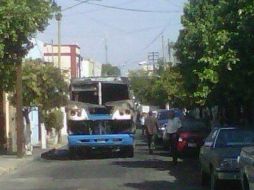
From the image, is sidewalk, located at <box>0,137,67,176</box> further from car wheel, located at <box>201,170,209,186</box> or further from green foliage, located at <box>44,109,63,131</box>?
green foliage, located at <box>44,109,63,131</box>

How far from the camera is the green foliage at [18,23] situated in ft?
66.4

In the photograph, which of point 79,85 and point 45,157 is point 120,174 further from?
point 45,157

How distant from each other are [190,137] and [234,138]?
35.9 feet

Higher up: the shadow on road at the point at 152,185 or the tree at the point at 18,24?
the tree at the point at 18,24

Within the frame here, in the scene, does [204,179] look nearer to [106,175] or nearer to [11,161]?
[106,175]

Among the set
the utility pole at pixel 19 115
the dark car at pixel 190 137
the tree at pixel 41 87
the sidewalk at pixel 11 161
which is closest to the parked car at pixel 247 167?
the sidewalk at pixel 11 161

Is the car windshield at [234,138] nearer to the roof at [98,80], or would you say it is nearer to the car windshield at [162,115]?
the roof at [98,80]

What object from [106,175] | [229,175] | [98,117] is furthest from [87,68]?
[229,175]

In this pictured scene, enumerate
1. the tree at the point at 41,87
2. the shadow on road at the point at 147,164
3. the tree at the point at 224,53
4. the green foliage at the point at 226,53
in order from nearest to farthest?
the green foliage at the point at 226,53 → the tree at the point at 224,53 → the shadow on road at the point at 147,164 → the tree at the point at 41,87

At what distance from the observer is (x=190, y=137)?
29562 mm

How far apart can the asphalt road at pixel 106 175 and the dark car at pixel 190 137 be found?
0.47m

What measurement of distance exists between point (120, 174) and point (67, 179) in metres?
1.86

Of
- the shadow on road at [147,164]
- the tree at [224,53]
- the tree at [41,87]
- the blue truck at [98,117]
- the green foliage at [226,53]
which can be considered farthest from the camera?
the tree at [41,87]

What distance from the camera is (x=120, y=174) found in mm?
23406
